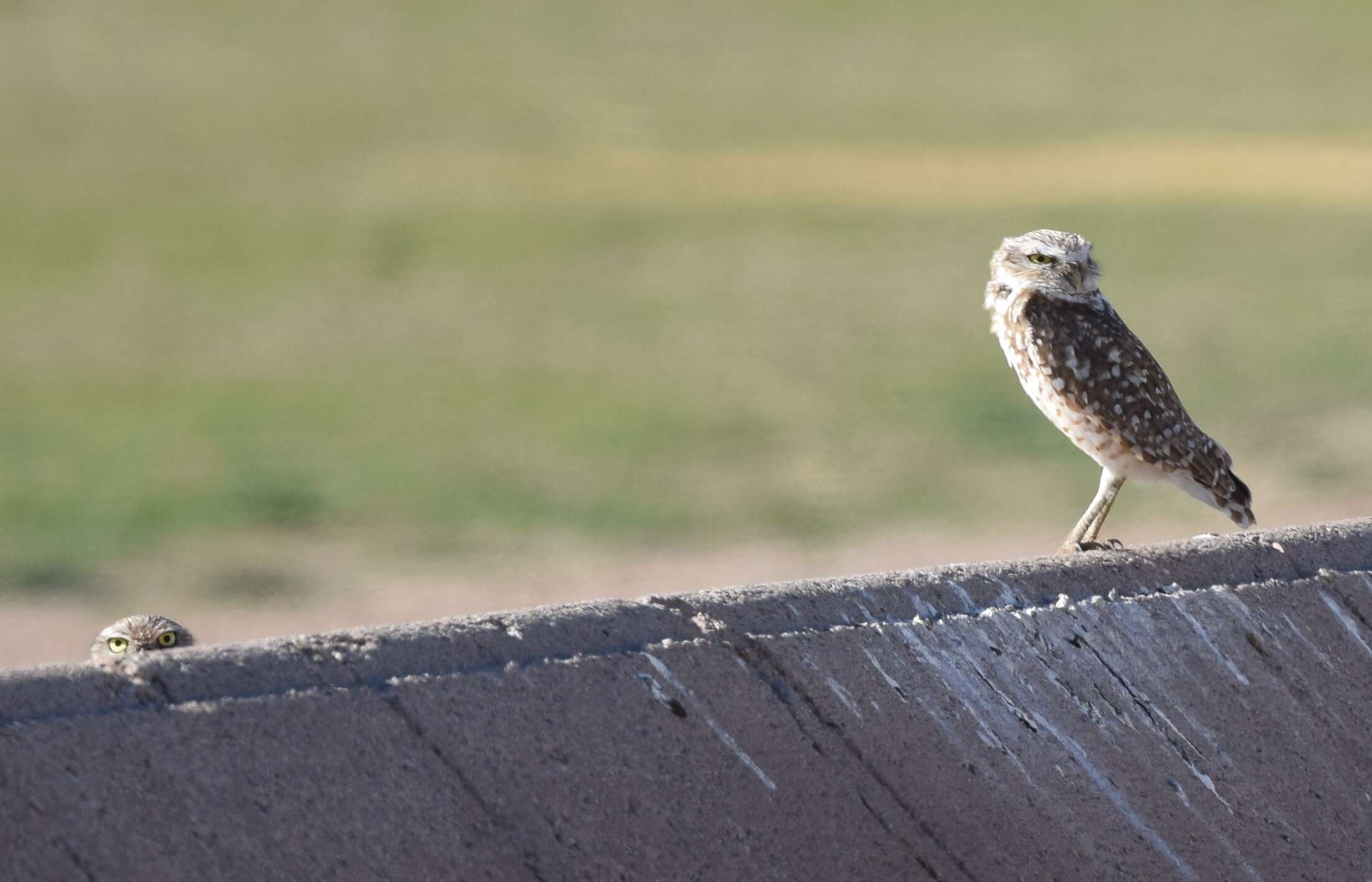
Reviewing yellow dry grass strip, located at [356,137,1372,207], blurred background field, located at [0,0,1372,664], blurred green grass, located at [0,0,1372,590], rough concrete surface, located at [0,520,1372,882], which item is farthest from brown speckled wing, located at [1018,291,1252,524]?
yellow dry grass strip, located at [356,137,1372,207]

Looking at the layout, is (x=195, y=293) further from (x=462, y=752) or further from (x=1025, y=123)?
(x=462, y=752)

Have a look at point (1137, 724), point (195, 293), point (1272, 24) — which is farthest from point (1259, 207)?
point (1137, 724)

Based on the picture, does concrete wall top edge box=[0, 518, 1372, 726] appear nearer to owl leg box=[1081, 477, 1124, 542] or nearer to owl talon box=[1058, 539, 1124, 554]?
owl talon box=[1058, 539, 1124, 554]

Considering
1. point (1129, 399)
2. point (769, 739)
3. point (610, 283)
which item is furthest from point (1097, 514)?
point (610, 283)

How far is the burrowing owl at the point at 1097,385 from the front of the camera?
6.18 metres

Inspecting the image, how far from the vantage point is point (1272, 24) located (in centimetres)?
5088

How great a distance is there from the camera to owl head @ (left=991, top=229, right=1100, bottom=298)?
6.48 meters

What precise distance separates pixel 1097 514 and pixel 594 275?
99.2 feet

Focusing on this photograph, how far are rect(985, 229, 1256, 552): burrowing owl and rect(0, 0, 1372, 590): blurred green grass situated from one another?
15.3m

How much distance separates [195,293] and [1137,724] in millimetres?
30840

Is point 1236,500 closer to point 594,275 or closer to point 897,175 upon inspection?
point 594,275

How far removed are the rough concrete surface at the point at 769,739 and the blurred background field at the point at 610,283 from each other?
13.9 meters

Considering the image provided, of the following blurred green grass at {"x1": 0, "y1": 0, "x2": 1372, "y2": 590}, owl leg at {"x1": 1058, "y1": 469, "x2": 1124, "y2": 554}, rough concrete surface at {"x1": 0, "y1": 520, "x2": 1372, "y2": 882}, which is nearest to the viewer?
rough concrete surface at {"x1": 0, "y1": 520, "x2": 1372, "y2": 882}

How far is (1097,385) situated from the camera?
6.24 m
